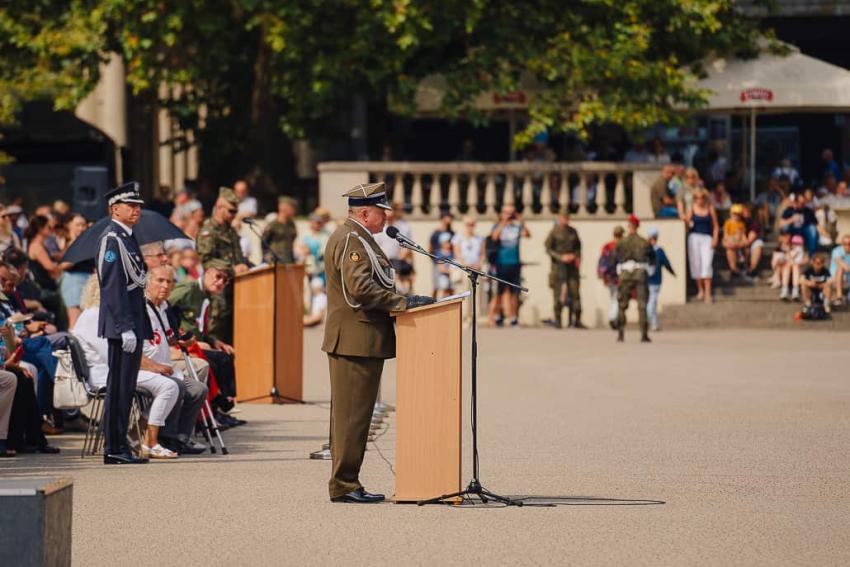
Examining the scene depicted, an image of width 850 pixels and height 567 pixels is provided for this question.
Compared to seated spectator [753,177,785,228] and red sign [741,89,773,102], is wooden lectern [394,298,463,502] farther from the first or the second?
seated spectator [753,177,785,228]

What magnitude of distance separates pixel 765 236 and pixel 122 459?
68.7 feet

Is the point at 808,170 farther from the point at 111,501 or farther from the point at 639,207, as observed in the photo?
the point at 111,501

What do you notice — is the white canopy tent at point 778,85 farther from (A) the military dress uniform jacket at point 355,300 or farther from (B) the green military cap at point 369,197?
(A) the military dress uniform jacket at point 355,300

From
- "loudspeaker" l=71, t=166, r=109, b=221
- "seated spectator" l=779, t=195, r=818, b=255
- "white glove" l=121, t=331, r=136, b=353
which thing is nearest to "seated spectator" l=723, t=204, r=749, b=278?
"seated spectator" l=779, t=195, r=818, b=255

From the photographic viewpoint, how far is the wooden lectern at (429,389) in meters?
11.0

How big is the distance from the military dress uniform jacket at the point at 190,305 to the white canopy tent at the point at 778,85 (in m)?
16.4

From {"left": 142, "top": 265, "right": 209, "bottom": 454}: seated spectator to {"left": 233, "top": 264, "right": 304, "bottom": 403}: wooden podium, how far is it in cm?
342

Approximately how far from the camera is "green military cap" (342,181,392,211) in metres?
11.2

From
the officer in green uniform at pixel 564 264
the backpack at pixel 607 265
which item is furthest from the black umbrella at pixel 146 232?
the officer in green uniform at pixel 564 264

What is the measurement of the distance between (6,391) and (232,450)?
5.43 ft

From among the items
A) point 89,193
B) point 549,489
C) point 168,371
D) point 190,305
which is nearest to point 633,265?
point 89,193

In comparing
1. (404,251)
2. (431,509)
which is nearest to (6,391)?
(431,509)

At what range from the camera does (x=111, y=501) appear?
11320 millimetres

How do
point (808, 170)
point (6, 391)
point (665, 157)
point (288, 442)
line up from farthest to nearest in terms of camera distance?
point (808, 170) → point (665, 157) → point (288, 442) → point (6, 391)
